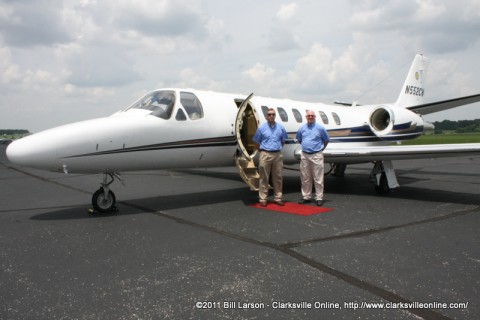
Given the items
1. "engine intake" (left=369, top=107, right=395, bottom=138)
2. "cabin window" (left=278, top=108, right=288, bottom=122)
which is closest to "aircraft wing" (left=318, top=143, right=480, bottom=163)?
"cabin window" (left=278, top=108, right=288, bottom=122)

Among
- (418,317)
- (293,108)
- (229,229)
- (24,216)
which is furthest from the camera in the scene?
(293,108)

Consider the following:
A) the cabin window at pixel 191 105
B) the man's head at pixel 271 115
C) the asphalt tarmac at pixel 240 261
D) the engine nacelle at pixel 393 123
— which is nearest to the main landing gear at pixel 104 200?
the asphalt tarmac at pixel 240 261

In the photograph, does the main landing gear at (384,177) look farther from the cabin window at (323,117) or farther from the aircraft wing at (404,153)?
the cabin window at (323,117)

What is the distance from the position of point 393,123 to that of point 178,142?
7.97 m

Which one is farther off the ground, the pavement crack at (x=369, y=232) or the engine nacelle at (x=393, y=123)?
the engine nacelle at (x=393, y=123)

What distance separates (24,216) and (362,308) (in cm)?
648

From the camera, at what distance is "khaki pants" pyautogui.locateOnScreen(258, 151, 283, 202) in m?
7.68

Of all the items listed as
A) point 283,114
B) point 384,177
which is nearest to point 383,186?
point 384,177

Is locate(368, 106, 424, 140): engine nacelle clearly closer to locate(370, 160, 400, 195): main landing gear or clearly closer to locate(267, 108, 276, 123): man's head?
locate(370, 160, 400, 195): main landing gear

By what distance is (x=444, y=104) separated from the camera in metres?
12.3

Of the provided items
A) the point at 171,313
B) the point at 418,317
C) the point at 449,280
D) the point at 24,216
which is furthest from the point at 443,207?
the point at 24,216

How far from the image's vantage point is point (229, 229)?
5734 millimetres

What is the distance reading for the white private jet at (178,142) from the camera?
6.12 metres

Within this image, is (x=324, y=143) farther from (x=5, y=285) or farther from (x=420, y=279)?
(x=5, y=285)
